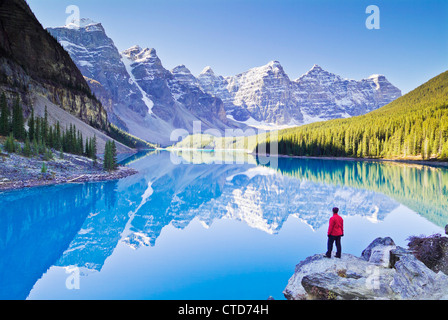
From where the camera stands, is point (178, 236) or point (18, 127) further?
point (18, 127)

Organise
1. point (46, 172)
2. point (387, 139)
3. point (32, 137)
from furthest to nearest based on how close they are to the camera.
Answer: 1. point (387, 139)
2. point (32, 137)
3. point (46, 172)

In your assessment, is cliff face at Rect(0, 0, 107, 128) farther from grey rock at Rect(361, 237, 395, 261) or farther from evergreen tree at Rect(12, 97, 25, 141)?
grey rock at Rect(361, 237, 395, 261)

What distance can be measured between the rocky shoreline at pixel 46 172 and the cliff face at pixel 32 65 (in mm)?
33485

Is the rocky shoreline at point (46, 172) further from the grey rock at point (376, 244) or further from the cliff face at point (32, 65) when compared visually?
the cliff face at point (32, 65)

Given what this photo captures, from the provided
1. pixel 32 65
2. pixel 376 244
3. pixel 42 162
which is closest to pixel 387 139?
pixel 376 244

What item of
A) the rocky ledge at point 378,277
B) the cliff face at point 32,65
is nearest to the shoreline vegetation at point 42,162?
the cliff face at point 32,65

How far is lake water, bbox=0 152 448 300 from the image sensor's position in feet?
29.4

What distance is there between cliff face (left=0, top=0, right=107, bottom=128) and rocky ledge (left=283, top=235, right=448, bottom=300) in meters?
69.8

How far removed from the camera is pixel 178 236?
48.2 ft

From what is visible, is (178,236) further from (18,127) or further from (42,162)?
(18,127)

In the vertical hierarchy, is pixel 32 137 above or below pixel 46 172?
above

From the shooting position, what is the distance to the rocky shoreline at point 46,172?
90.9 feet

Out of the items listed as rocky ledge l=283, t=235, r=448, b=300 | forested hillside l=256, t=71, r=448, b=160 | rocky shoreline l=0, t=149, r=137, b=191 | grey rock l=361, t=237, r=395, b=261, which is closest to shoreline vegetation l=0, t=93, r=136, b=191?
rocky shoreline l=0, t=149, r=137, b=191

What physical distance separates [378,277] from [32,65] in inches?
4155
